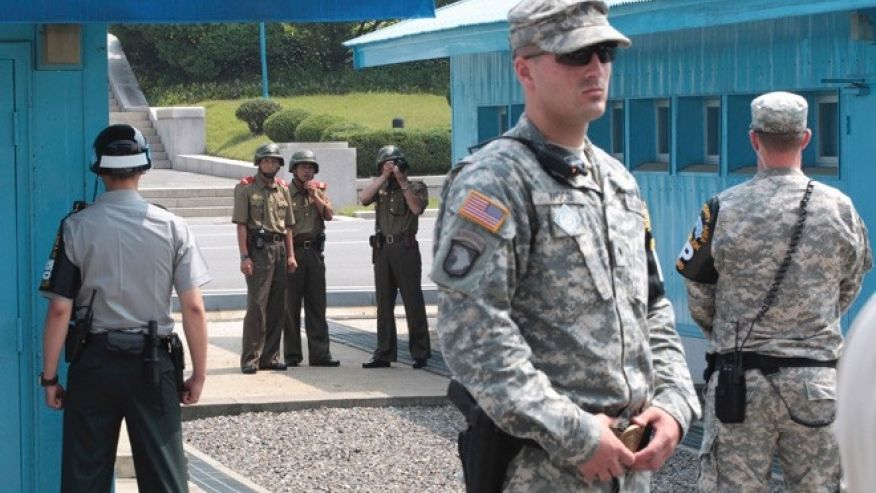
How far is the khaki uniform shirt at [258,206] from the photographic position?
1425 cm

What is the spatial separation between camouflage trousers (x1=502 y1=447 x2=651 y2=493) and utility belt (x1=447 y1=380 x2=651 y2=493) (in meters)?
0.02

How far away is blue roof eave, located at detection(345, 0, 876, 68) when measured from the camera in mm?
9898

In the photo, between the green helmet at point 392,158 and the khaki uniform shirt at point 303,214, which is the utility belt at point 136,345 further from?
the khaki uniform shirt at point 303,214

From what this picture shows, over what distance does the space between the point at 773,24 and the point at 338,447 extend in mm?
3977

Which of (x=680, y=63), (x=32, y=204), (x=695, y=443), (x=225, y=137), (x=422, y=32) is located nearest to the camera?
(x=32, y=204)

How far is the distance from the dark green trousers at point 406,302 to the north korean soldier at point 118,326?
8.02m

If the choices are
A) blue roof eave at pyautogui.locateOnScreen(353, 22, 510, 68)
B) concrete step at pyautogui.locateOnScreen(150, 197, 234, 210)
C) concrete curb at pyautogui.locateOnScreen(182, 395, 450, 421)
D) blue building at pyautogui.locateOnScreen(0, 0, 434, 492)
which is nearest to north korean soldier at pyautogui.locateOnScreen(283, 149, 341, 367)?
blue roof eave at pyautogui.locateOnScreen(353, 22, 510, 68)

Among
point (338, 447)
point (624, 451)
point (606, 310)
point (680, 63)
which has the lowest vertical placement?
point (338, 447)

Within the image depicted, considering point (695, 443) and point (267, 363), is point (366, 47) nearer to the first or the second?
point (267, 363)

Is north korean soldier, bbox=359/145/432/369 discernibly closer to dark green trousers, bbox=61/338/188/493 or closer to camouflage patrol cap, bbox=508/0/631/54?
dark green trousers, bbox=61/338/188/493

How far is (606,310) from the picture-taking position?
384cm

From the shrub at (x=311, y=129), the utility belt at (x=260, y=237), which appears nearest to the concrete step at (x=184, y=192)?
the shrub at (x=311, y=129)

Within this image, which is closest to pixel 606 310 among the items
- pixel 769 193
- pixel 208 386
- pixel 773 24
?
pixel 769 193

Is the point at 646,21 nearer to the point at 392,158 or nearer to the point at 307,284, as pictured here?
the point at 392,158
